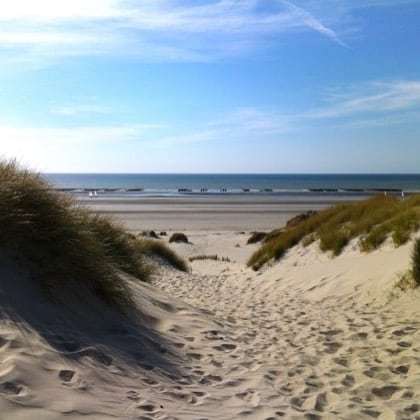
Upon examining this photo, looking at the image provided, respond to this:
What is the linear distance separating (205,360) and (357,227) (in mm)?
9300

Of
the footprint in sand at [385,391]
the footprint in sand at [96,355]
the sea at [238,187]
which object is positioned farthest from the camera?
the sea at [238,187]

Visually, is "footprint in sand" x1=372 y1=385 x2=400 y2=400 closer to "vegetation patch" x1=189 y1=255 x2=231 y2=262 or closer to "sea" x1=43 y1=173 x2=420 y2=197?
"vegetation patch" x1=189 y1=255 x2=231 y2=262

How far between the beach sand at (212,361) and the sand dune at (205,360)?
12mm

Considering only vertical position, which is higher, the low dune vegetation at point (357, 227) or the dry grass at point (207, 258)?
the low dune vegetation at point (357, 227)

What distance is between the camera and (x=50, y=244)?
6.00 m

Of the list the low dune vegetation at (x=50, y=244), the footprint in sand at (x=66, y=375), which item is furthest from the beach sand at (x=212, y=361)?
the low dune vegetation at (x=50, y=244)

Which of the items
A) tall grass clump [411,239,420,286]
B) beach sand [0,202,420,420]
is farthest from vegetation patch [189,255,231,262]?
tall grass clump [411,239,420,286]

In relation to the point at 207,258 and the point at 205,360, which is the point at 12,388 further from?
the point at 207,258

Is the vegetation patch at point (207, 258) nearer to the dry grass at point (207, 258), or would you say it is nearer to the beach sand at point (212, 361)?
the dry grass at point (207, 258)

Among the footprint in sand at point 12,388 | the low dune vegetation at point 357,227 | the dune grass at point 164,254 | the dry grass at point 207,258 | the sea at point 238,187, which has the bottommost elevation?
the dry grass at point 207,258

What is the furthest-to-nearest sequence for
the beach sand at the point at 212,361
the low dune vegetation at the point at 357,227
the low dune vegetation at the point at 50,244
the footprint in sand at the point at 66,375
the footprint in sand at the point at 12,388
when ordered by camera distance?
the low dune vegetation at the point at 357,227
the low dune vegetation at the point at 50,244
the footprint in sand at the point at 66,375
the beach sand at the point at 212,361
the footprint in sand at the point at 12,388

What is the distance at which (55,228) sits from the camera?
6.13 metres

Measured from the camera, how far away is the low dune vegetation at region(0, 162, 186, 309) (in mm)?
5730

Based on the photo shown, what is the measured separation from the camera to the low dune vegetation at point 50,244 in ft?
18.8
